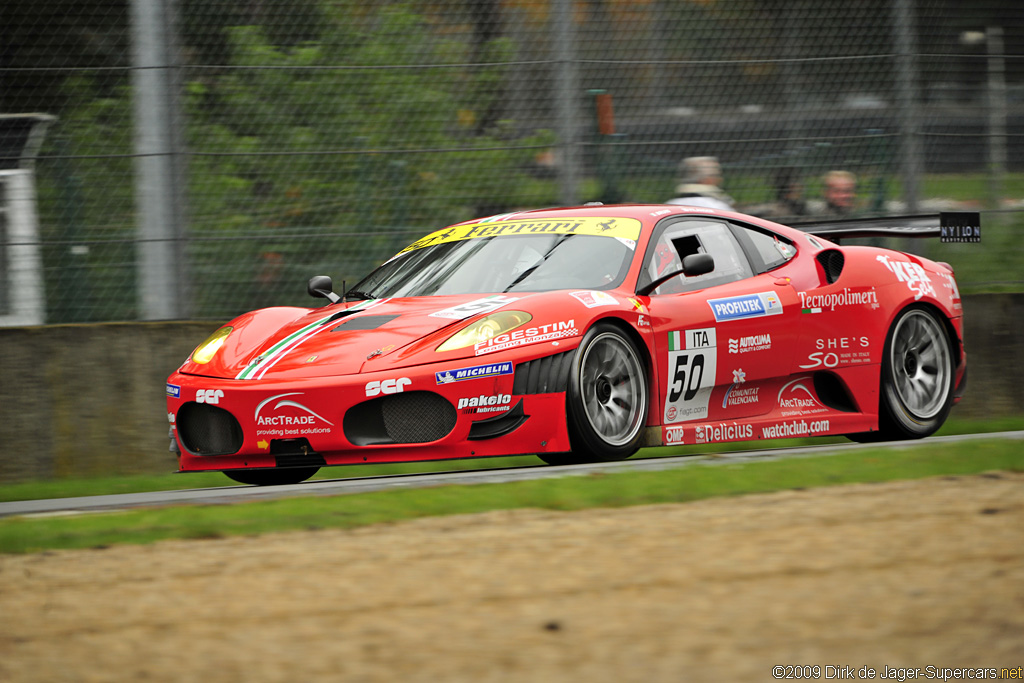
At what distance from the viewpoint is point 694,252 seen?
6969 millimetres

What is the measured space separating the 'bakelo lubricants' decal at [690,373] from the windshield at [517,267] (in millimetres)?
442

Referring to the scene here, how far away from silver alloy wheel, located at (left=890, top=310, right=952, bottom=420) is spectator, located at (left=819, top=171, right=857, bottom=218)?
6.00 ft

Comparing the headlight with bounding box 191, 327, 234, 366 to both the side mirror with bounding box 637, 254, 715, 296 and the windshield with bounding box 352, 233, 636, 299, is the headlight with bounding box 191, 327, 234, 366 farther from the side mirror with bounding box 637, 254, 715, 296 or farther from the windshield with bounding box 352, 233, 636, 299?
the side mirror with bounding box 637, 254, 715, 296

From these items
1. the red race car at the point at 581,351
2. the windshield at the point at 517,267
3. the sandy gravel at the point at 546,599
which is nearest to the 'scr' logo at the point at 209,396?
the red race car at the point at 581,351

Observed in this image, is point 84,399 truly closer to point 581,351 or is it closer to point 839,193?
point 581,351

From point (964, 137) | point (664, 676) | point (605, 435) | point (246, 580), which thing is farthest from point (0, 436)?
point (964, 137)

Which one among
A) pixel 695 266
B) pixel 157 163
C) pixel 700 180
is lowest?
pixel 695 266

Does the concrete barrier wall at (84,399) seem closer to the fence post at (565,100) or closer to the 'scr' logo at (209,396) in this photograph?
the 'scr' logo at (209,396)

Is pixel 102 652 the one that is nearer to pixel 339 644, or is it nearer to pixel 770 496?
pixel 339 644

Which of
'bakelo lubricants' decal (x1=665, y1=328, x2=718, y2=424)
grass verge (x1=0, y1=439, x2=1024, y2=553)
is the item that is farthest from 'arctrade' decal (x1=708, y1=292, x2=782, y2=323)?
grass verge (x1=0, y1=439, x2=1024, y2=553)

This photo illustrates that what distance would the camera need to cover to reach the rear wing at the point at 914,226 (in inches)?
318

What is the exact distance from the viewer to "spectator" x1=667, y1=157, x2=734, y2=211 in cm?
891

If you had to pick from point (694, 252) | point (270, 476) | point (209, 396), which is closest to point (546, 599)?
point (209, 396)

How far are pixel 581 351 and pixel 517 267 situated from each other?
0.89 m
